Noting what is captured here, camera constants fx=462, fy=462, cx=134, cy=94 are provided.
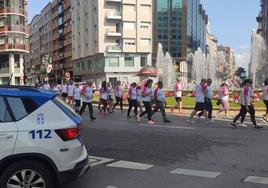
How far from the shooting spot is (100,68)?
74875mm

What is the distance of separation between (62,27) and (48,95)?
347 feet

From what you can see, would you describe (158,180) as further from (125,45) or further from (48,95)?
(125,45)

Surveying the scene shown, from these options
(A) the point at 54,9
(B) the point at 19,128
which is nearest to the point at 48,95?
(B) the point at 19,128

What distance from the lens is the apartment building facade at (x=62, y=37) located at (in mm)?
102312

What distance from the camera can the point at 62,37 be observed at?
110 meters

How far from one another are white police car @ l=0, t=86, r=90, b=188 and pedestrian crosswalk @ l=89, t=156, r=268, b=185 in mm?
1241

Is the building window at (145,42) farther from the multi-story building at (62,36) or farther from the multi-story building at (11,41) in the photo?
the multi-story building at (62,36)

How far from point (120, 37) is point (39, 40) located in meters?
74.7

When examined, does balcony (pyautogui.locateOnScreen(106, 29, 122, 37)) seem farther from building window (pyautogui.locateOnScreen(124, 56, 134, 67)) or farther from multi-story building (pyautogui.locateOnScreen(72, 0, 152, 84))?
building window (pyautogui.locateOnScreen(124, 56, 134, 67))

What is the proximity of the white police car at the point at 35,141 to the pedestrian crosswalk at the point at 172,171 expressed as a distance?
1241 mm

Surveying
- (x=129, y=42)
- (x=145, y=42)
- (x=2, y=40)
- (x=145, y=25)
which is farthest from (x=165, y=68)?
(x=2, y=40)

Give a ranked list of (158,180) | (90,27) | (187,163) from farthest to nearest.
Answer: (90,27)
(187,163)
(158,180)

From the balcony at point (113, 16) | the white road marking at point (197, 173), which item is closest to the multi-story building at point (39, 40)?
the balcony at point (113, 16)

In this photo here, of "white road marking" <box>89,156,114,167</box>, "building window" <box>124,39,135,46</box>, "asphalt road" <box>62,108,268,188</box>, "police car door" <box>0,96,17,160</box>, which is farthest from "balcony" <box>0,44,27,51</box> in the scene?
"police car door" <box>0,96,17,160</box>
